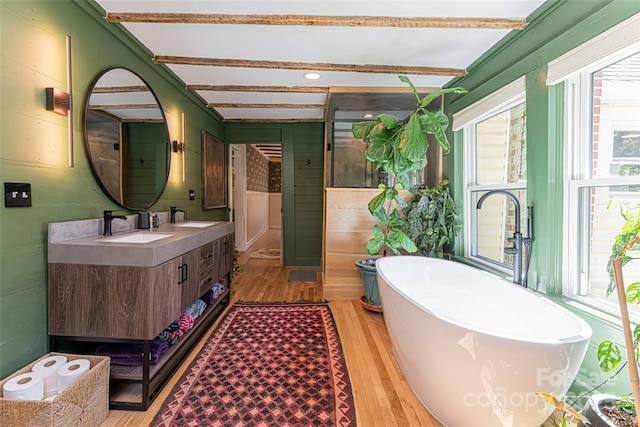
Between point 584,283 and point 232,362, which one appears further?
point 232,362

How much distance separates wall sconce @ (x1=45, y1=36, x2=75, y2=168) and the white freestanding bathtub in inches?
82.0

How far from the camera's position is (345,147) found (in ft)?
11.8

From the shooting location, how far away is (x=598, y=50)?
1.40 metres

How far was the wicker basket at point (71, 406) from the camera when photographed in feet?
3.89

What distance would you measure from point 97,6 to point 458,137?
9.92 feet

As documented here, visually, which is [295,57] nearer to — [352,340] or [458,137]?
[458,137]

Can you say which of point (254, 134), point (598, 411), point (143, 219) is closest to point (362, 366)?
A: point (598, 411)

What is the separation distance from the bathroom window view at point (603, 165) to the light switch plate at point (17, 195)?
9.44 feet

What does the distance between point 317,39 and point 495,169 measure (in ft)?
6.00

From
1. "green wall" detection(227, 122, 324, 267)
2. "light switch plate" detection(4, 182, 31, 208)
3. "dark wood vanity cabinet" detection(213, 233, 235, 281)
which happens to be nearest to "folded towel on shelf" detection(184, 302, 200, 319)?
"dark wood vanity cabinet" detection(213, 233, 235, 281)

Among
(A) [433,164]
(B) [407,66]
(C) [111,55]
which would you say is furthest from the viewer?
(A) [433,164]

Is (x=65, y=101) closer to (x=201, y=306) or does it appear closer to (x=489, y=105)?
(x=201, y=306)

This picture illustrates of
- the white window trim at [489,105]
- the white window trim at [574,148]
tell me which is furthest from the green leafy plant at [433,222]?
the white window trim at [574,148]


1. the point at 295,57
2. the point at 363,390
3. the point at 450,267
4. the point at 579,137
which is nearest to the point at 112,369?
the point at 363,390
